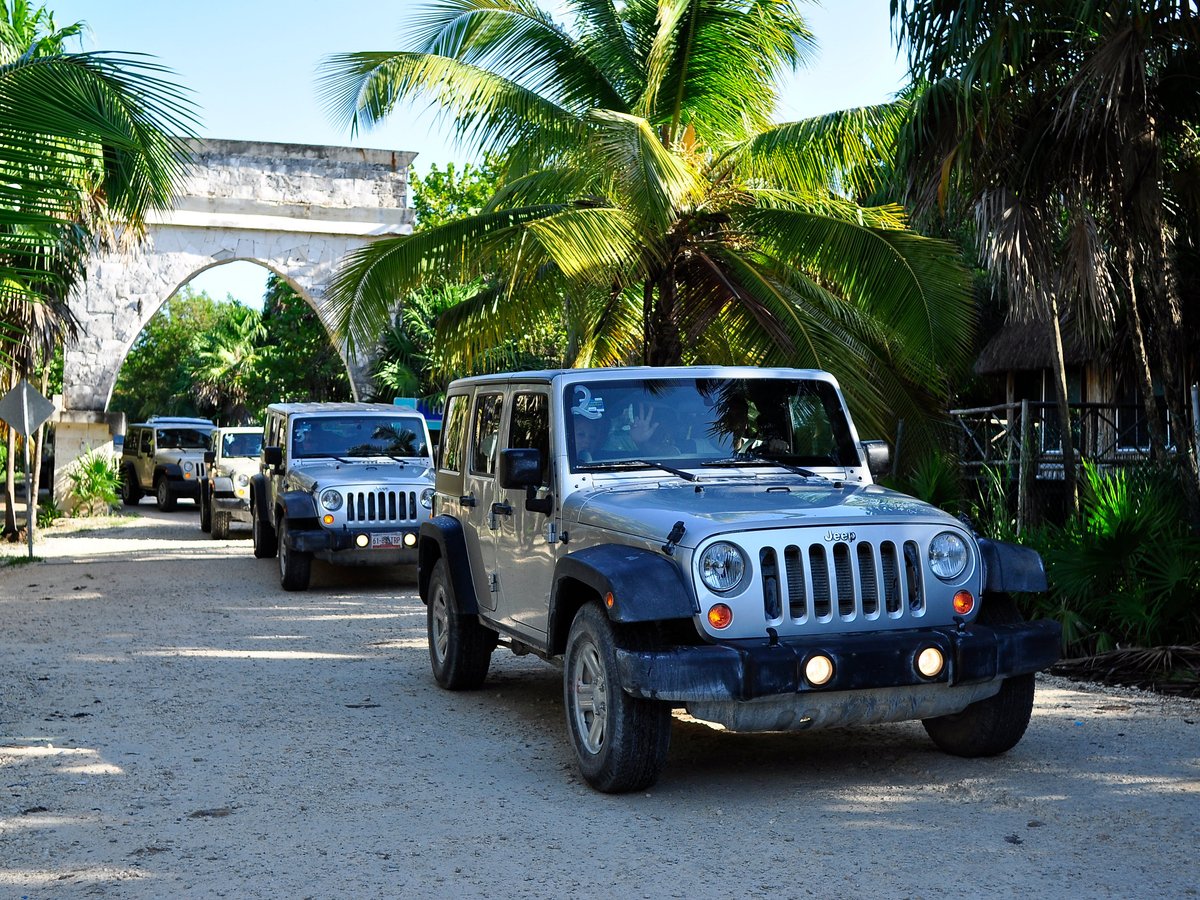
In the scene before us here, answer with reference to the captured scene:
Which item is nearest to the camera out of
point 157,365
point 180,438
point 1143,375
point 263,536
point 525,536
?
point 525,536

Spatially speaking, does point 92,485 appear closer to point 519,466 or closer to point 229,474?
point 229,474

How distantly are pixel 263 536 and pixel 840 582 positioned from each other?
13807 mm

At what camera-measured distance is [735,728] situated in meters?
5.73

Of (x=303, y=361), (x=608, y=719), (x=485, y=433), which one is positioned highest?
(x=303, y=361)

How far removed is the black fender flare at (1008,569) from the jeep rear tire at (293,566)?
9.72 meters

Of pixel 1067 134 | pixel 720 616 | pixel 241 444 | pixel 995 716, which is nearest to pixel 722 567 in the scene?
pixel 720 616

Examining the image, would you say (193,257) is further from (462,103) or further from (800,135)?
(800,135)

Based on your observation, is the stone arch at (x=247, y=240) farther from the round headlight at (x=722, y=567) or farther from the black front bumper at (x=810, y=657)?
the black front bumper at (x=810, y=657)

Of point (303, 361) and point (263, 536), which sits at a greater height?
point (303, 361)

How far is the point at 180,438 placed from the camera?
31281 millimetres

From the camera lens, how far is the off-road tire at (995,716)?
6.32m

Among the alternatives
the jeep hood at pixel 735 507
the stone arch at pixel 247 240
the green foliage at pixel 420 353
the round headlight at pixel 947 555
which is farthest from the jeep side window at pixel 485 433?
the stone arch at pixel 247 240

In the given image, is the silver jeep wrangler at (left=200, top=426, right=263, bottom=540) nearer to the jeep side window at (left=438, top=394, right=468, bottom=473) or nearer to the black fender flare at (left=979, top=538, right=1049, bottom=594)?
the jeep side window at (left=438, top=394, right=468, bottom=473)

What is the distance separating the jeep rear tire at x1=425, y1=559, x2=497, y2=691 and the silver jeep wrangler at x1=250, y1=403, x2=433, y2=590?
18.9 ft
